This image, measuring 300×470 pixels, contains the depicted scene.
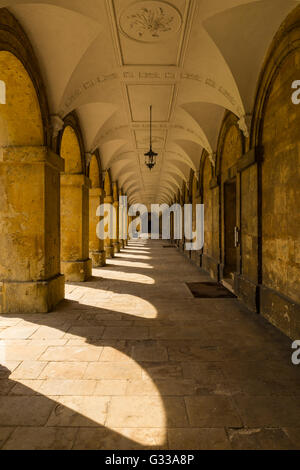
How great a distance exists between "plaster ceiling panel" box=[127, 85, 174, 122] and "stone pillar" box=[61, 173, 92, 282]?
8.93 feet

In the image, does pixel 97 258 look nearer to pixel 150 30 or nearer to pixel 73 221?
pixel 73 221

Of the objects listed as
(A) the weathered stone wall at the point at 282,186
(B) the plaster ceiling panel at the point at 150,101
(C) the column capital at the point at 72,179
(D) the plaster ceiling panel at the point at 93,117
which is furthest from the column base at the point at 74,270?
(A) the weathered stone wall at the point at 282,186

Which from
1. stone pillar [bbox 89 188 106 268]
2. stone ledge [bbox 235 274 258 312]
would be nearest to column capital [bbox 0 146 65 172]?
stone ledge [bbox 235 274 258 312]

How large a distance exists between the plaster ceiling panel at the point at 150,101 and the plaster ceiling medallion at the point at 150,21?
1963 millimetres

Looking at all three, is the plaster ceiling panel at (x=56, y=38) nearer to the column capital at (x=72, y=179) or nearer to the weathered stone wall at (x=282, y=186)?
the column capital at (x=72, y=179)

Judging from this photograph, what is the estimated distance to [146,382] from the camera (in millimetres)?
3215

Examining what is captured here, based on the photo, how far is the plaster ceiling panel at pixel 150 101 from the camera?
25.2 ft

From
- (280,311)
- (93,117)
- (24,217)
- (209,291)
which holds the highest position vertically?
(93,117)

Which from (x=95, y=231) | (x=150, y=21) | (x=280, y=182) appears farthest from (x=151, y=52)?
(x=95, y=231)

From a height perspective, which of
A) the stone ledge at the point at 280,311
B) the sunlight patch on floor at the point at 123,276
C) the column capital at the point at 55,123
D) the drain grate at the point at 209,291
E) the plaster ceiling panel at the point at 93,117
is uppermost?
the plaster ceiling panel at the point at 93,117

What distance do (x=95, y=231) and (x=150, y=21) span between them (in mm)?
8255

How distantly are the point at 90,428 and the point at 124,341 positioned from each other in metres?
1.95
